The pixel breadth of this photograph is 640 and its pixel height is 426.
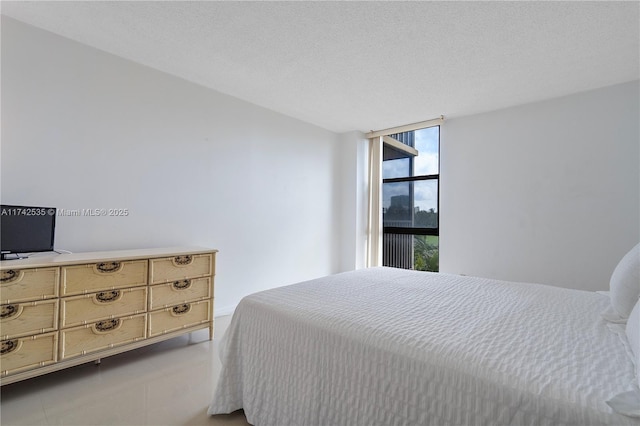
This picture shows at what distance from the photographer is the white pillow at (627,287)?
130cm

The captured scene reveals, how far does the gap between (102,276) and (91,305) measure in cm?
20

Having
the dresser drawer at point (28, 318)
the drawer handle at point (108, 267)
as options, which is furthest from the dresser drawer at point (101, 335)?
the drawer handle at point (108, 267)

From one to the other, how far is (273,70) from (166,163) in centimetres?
135

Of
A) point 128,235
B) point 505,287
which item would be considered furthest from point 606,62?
point 128,235

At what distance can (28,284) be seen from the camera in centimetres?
177

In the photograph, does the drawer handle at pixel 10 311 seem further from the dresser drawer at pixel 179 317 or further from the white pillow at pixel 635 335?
the white pillow at pixel 635 335

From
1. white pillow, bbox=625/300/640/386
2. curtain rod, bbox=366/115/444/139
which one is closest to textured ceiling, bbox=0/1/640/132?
curtain rod, bbox=366/115/444/139

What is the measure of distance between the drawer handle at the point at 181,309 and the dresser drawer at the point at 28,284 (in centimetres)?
79

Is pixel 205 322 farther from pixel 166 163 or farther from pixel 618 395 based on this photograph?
pixel 618 395

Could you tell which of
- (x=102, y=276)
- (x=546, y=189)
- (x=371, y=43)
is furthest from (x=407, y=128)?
(x=102, y=276)

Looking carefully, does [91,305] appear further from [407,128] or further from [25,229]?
[407,128]

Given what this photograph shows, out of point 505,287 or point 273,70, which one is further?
point 273,70

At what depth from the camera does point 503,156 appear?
3.49m

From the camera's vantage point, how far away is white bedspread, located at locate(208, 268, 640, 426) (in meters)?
0.87
